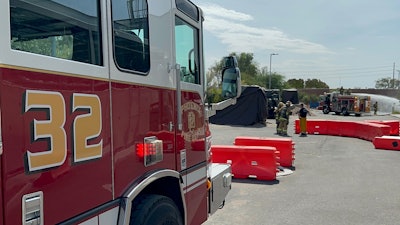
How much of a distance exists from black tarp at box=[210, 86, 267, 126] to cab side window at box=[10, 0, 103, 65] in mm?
24060

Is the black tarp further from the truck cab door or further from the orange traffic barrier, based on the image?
the truck cab door

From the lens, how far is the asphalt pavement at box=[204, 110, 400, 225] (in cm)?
596

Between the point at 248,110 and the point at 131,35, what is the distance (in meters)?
24.1

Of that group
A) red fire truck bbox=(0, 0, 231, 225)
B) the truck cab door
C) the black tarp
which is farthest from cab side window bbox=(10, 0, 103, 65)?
the black tarp

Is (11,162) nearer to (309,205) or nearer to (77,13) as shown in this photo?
(77,13)

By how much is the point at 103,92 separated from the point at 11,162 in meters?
0.80

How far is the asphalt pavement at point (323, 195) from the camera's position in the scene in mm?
5961

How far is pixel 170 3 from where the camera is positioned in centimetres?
339

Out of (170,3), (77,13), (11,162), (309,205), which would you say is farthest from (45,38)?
(309,205)

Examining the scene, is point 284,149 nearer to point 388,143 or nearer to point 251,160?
point 251,160

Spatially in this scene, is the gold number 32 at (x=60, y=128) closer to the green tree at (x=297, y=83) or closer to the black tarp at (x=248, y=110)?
the black tarp at (x=248, y=110)

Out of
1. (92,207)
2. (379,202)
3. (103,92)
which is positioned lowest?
(379,202)

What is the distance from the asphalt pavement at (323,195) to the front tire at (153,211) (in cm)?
262

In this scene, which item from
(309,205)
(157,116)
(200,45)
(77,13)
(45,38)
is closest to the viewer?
(45,38)
